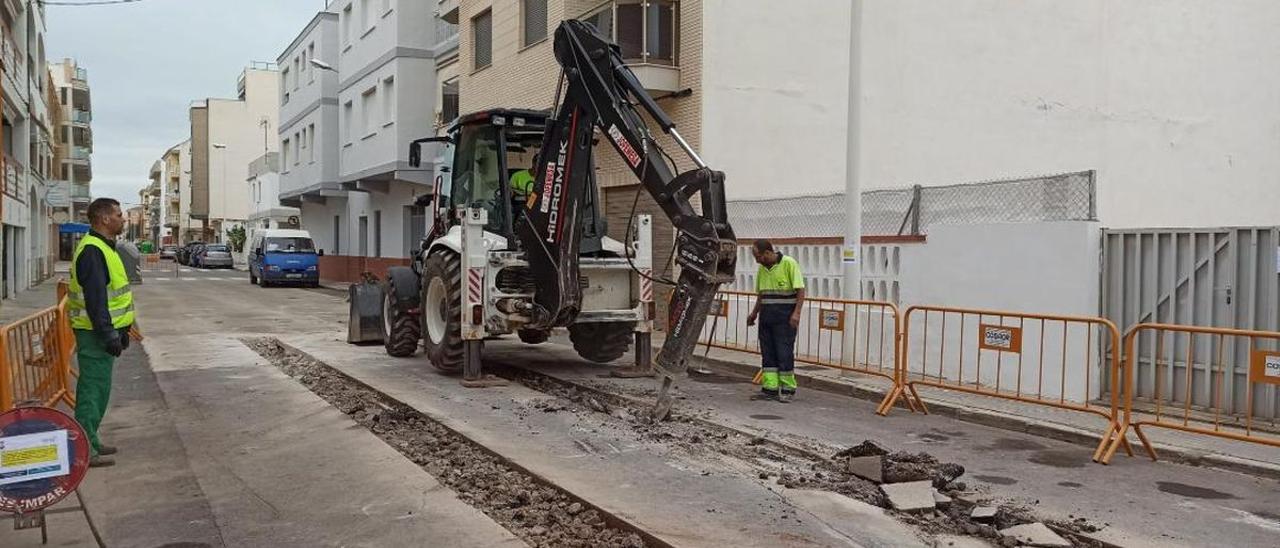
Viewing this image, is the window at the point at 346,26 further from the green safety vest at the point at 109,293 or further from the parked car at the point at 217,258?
the green safety vest at the point at 109,293

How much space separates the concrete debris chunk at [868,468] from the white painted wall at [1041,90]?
11151mm

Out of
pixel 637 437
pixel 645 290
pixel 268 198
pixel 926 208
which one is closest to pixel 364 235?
pixel 268 198

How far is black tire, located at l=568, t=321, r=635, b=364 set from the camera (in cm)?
1148

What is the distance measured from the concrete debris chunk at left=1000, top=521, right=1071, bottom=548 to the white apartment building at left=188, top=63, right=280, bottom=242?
78.4m

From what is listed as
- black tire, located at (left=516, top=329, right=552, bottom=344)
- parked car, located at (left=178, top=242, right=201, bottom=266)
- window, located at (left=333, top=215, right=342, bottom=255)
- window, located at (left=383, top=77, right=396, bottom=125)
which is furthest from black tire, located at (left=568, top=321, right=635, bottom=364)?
parked car, located at (left=178, top=242, right=201, bottom=266)

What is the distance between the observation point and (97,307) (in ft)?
20.5

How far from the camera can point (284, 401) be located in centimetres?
950

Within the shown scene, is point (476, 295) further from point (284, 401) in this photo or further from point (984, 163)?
point (984, 163)

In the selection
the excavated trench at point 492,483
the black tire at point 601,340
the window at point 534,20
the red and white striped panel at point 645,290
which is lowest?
the excavated trench at point 492,483

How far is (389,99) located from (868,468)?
24.7m

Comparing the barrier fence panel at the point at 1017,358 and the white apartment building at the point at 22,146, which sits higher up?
the white apartment building at the point at 22,146

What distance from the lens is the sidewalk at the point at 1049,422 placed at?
278 inches

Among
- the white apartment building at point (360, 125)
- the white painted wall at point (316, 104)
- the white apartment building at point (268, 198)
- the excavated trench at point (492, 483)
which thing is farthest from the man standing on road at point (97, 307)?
the white apartment building at point (268, 198)

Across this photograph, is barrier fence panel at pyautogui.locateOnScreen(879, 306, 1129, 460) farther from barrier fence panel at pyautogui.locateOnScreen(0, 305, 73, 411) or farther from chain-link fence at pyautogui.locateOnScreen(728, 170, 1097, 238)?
barrier fence panel at pyautogui.locateOnScreen(0, 305, 73, 411)
